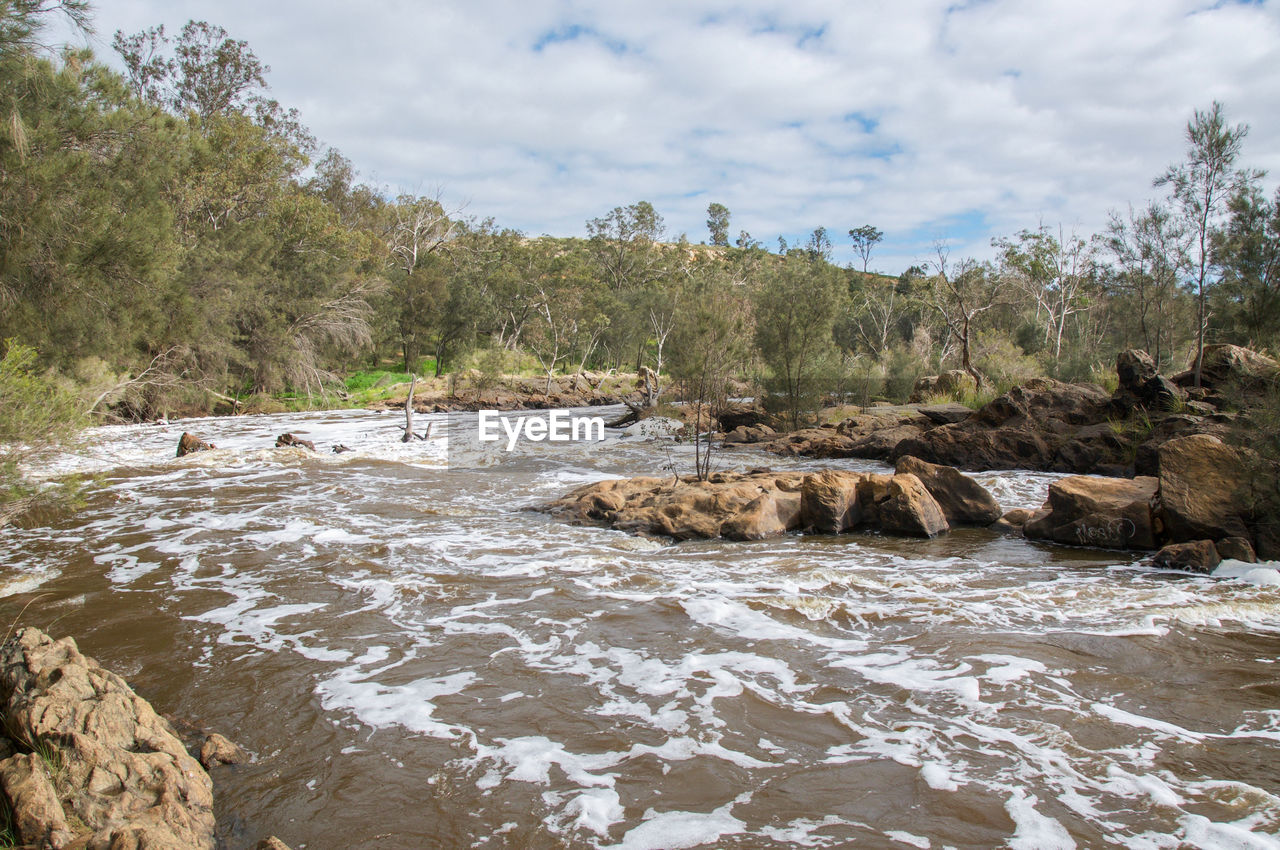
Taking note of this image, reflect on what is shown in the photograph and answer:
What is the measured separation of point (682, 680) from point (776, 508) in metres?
5.53

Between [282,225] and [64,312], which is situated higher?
[282,225]

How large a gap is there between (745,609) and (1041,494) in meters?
8.80

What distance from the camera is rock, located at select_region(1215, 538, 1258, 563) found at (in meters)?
7.96

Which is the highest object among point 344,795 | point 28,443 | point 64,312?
point 64,312

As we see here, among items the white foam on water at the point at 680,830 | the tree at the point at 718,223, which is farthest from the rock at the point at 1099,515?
the tree at the point at 718,223

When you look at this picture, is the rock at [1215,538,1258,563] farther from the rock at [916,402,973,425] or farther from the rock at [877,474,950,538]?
the rock at [916,402,973,425]

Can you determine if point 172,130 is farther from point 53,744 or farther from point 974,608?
point 974,608

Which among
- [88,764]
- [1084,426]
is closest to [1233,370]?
[1084,426]

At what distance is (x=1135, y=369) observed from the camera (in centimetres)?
1494

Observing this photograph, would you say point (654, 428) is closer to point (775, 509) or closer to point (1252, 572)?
point (775, 509)

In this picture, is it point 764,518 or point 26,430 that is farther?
point 764,518

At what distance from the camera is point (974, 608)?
697 centimetres

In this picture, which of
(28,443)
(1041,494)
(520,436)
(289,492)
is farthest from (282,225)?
(1041,494)

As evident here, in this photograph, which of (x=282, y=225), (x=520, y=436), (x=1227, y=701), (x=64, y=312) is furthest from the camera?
(x=282, y=225)
